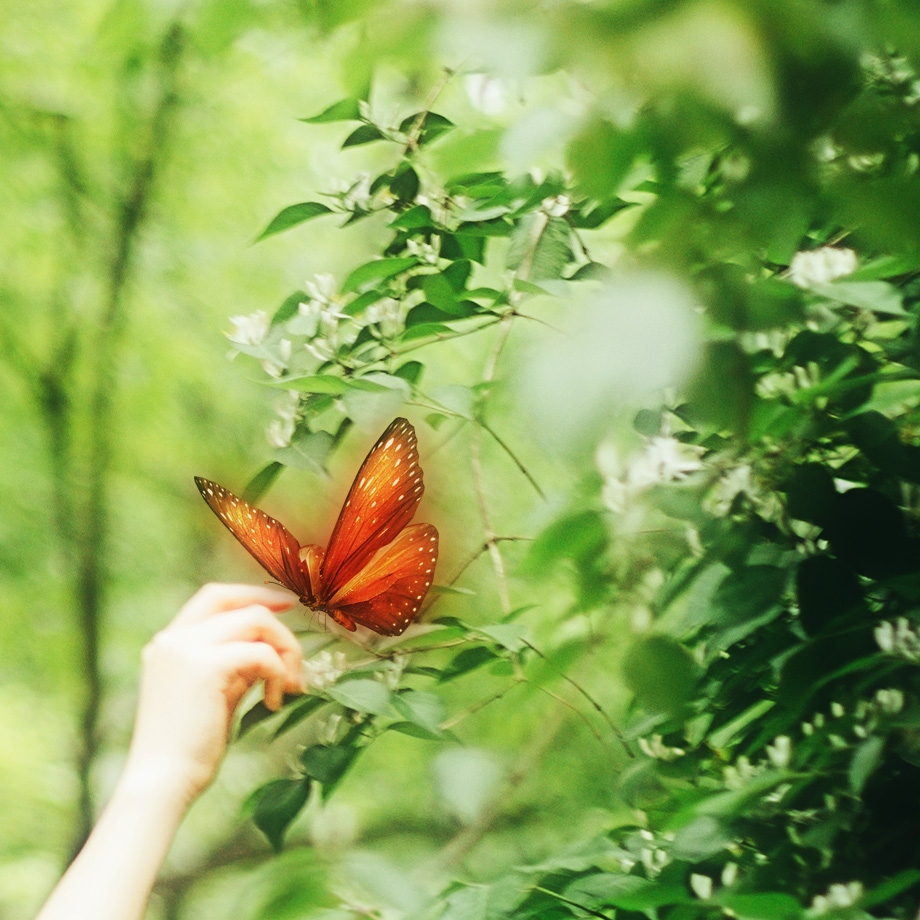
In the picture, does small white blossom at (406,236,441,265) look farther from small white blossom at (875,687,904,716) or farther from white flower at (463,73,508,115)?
small white blossom at (875,687,904,716)

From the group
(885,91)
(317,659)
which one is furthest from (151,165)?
(885,91)

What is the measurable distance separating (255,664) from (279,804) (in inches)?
3.8

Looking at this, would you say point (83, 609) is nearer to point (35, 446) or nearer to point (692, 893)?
point (35, 446)

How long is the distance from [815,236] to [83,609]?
1.33 meters

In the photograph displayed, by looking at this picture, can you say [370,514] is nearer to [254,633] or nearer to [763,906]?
[254,633]

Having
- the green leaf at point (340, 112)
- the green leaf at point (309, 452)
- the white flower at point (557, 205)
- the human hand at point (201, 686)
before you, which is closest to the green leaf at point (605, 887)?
the human hand at point (201, 686)

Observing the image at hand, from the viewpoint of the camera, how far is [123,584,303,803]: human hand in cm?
49

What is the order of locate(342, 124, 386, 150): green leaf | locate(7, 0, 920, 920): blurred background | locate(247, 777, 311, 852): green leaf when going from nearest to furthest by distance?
locate(247, 777, 311, 852): green leaf < locate(342, 124, 386, 150): green leaf < locate(7, 0, 920, 920): blurred background

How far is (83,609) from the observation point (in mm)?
1336

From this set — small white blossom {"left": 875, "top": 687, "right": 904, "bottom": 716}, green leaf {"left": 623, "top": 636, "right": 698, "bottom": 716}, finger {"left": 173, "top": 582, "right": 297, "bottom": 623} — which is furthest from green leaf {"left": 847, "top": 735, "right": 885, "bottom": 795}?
finger {"left": 173, "top": 582, "right": 297, "bottom": 623}

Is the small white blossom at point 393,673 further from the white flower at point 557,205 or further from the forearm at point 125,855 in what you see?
the white flower at point 557,205

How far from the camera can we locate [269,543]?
0.53 m

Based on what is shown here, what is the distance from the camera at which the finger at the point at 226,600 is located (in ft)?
1.72

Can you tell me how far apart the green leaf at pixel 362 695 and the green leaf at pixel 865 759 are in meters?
0.27
